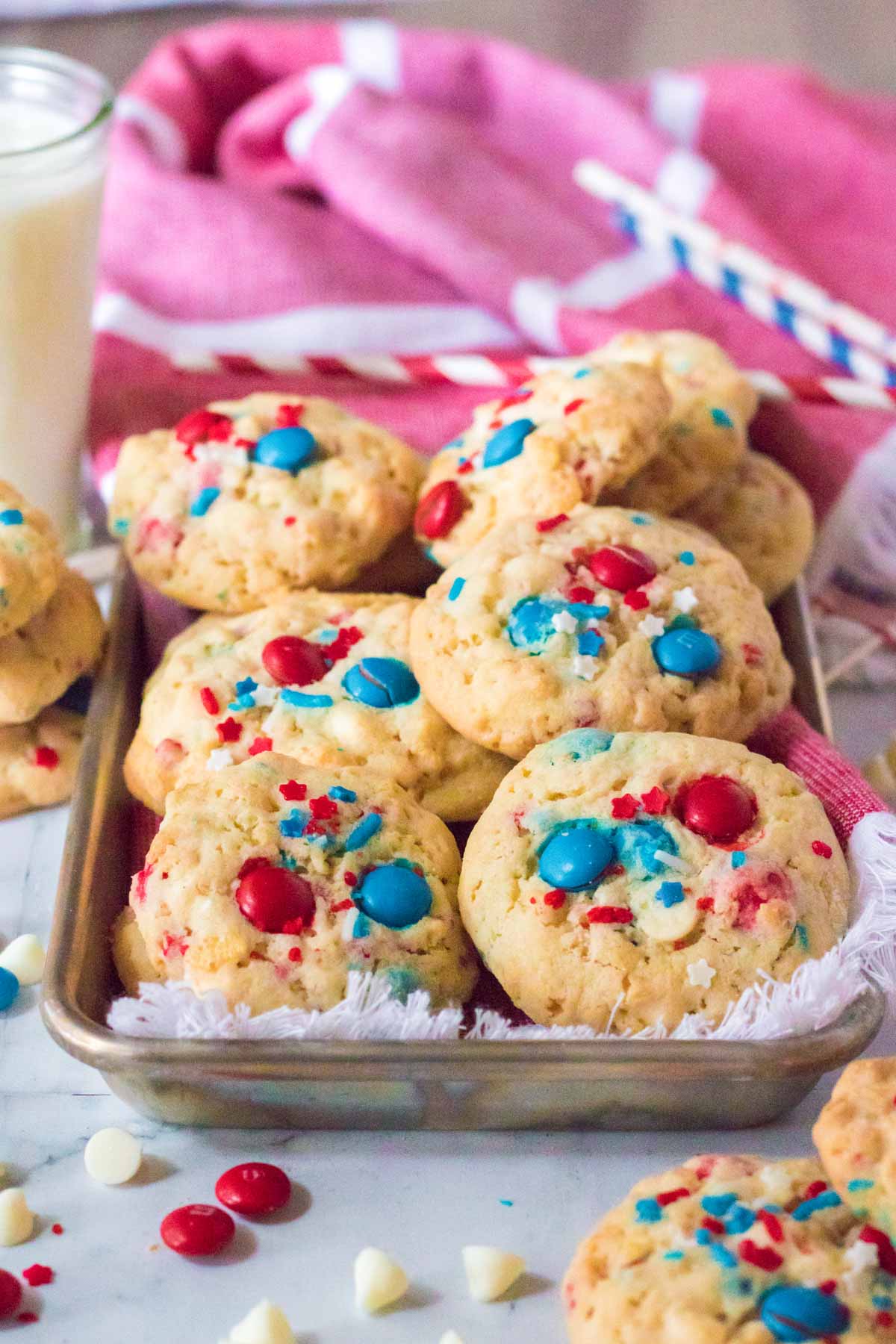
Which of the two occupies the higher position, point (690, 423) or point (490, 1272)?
point (690, 423)

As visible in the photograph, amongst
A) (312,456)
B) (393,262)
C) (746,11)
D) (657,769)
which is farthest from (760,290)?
(746,11)

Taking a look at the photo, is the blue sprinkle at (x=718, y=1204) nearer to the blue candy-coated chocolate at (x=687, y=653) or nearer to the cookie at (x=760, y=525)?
the blue candy-coated chocolate at (x=687, y=653)

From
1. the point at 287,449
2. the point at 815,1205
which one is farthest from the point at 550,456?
the point at 815,1205

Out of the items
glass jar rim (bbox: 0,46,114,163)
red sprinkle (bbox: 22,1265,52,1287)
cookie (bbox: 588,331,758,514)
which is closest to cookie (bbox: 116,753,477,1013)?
red sprinkle (bbox: 22,1265,52,1287)

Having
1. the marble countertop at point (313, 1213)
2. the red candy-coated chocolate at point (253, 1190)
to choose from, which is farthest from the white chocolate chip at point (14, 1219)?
the red candy-coated chocolate at point (253, 1190)

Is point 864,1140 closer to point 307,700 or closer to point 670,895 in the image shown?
point 670,895

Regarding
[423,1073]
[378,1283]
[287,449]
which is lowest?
[378,1283]
